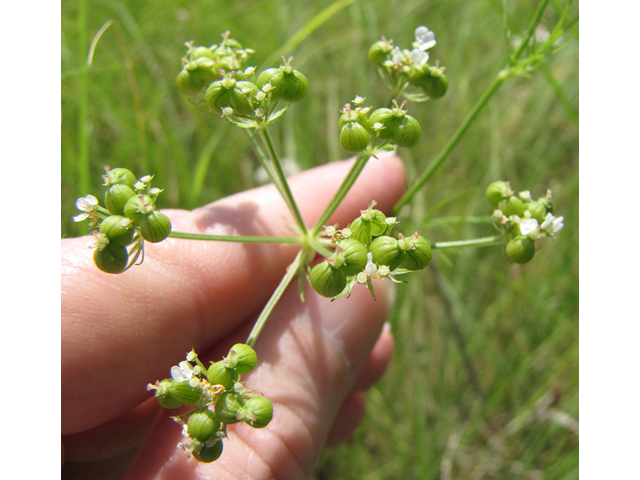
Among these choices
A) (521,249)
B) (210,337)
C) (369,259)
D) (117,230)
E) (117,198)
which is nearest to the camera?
(369,259)

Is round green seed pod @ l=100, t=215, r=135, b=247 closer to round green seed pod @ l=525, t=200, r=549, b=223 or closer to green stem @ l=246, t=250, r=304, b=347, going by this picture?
green stem @ l=246, t=250, r=304, b=347

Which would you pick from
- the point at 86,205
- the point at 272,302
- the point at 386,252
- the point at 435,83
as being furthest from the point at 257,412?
the point at 435,83

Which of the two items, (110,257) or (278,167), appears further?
(278,167)

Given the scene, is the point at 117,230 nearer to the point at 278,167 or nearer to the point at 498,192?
the point at 278,167

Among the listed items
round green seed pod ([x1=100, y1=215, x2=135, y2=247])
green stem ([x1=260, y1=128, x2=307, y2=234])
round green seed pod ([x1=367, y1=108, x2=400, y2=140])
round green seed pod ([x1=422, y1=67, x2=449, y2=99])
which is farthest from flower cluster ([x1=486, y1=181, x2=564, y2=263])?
round green seed pod ([x1=100, y1=215, x2=135, y2=247])

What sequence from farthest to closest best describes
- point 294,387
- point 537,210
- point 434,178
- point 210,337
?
point 434,178, point 210,337, point 294,387, point 537,210

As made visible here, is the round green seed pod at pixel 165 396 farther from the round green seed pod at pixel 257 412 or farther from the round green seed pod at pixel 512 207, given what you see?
the round green seed pod at pixel 512 207

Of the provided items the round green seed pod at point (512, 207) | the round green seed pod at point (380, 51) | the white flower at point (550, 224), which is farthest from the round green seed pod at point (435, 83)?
the white flower at point (550, 224)
